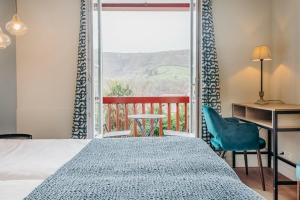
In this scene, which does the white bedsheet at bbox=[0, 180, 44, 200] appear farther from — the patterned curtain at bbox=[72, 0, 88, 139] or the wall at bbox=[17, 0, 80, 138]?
the wall at bbox=[17, 0, 80, 138]

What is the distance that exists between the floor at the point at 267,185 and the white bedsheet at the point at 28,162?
2.04 m

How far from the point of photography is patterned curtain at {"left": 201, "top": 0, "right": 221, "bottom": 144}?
14.0 feet

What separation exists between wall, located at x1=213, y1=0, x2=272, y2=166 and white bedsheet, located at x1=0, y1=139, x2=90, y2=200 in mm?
2453

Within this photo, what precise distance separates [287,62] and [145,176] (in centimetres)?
298

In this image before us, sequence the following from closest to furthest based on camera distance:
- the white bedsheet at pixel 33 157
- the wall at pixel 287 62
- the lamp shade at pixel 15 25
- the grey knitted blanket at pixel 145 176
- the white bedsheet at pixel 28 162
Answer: the grey knitted blanket at pixel 145 176, the white bedsheet at pixel 28 162, the white bedsheet at pixel 33 157, the lamp shade at pixel 15 25, the wall at pixel 287 62

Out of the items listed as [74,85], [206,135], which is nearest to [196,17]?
[206,135]

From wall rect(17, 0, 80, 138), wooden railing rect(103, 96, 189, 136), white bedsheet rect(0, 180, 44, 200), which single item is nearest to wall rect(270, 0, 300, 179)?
wooden railing rect(103, 96, 189, 136)

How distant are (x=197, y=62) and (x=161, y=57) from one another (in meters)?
2.70

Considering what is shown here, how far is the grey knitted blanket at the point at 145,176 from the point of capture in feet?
4.46

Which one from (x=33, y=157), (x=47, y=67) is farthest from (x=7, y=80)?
(x=33, y=157)

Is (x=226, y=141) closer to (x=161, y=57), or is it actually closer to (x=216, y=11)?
(x=216, y=11)

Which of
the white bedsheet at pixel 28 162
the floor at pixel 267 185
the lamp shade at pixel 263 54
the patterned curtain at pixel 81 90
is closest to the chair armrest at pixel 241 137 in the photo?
the floor at pixel 267 185

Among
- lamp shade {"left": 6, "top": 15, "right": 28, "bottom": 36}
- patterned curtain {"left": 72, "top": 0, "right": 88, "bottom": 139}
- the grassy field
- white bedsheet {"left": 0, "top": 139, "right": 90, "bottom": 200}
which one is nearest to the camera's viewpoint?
white bedsheet {"left": 0, "top": 139, "right": 90, "bottom": 200}

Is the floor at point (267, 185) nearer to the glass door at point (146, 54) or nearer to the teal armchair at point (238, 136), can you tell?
the teal armchair at point (238, 136)
